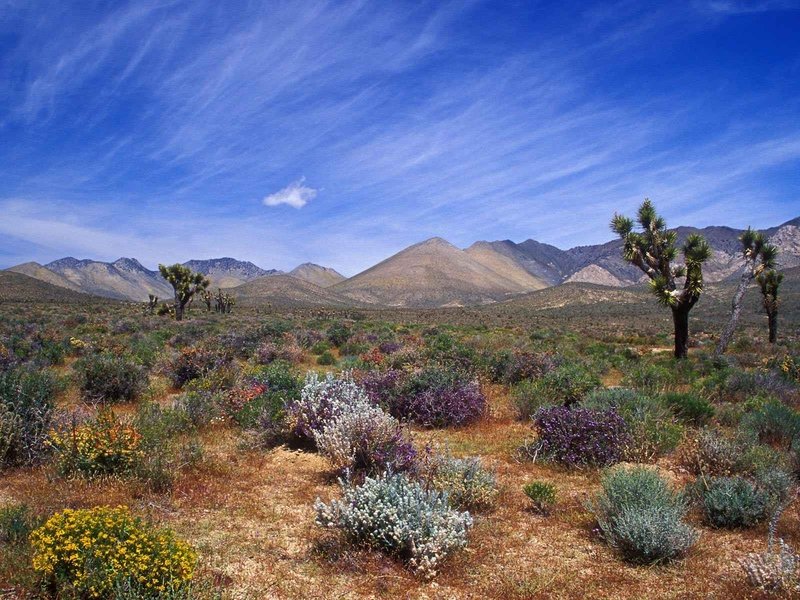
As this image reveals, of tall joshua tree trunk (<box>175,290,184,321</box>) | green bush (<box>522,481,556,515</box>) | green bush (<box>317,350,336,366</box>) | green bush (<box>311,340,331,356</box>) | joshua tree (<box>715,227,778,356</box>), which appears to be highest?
joshua tree (<box>715,227,778,356</box>)

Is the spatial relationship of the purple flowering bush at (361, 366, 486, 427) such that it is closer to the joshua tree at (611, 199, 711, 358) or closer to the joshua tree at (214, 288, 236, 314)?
the joshua tree at (611, 199, 711, 358)

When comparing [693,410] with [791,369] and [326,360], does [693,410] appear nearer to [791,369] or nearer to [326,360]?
[791,369]

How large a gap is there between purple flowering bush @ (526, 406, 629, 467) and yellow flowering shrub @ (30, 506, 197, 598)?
5.44 meters

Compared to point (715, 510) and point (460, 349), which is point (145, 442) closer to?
point (715, 510)

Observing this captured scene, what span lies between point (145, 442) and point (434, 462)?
3.72 metres

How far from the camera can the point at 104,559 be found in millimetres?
3543

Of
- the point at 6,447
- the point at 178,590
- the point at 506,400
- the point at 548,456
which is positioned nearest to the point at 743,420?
the point at 548,456

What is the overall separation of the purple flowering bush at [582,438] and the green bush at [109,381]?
8.61m

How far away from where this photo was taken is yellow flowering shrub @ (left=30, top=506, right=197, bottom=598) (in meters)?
3.45

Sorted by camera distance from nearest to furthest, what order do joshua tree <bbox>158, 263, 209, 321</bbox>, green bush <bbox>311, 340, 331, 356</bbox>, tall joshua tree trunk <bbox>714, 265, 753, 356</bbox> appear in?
green bush <bbox>311, 340, 331, 356</bbox>
tall joshua tree trunk <bbox>714, 265, 753, 356</bbox>
joshua tree <bbox>158, 263, 209, 321</bbox>

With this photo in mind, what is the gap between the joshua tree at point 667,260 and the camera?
66.8 ft

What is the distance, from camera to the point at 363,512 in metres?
4.66

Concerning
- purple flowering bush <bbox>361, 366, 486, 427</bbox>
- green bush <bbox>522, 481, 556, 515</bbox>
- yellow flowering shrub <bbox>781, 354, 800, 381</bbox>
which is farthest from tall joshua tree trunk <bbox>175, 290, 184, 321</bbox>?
green bush <bbox>522, 481, 556, 515</bbox>

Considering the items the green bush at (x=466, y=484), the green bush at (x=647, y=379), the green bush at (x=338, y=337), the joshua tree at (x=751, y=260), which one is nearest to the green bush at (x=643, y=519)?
the green bush at (x=466, y=484)
